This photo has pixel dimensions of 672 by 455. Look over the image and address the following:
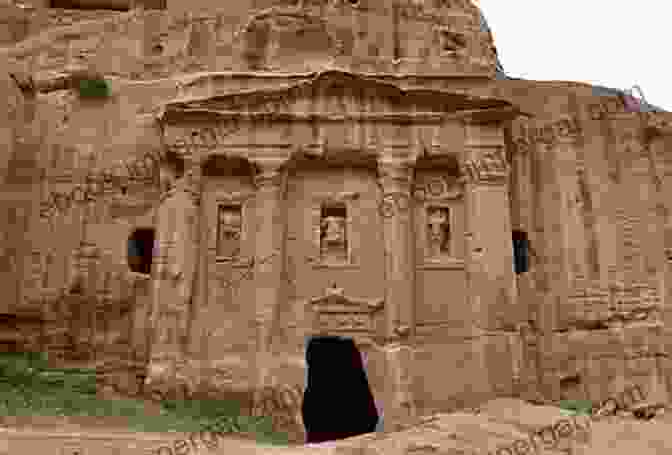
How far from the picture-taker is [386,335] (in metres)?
14.3

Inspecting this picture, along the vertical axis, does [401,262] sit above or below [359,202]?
below

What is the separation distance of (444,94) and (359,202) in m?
2.82

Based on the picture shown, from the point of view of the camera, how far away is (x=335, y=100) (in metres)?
15.6

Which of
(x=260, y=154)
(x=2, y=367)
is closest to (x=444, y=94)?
(x=260, y=154)

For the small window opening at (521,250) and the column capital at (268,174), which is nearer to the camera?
the column capital at (268,174)

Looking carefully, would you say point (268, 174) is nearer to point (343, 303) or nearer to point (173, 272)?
point (173, 272)

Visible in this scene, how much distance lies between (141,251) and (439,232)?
21.1 ft

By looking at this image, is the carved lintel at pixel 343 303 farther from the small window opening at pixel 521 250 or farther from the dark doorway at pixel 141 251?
the dark doorway at pixel 141 251

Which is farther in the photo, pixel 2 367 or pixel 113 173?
pixel 113 173

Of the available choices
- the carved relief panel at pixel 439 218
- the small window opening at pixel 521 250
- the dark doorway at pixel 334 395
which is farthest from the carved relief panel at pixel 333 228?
the small window opening at pixel 521 250

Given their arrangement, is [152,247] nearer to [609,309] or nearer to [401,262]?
[401,262]

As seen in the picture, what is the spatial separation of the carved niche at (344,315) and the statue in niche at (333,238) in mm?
796

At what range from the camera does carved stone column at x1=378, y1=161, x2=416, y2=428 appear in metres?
13.8

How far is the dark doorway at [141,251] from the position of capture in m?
16.1
